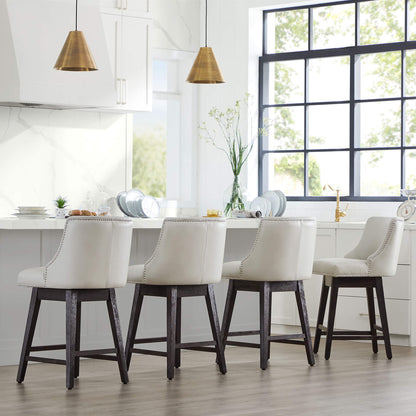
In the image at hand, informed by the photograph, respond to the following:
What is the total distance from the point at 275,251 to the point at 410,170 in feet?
7.54

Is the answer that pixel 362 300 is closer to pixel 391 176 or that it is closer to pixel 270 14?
pixel 391 176

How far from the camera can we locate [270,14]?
762 cm

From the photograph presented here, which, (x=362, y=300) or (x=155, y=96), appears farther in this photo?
(x=155, y=96)

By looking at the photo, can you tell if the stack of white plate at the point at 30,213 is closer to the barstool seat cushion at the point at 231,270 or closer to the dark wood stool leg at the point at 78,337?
the dark wood stool leg at the point at 78,337

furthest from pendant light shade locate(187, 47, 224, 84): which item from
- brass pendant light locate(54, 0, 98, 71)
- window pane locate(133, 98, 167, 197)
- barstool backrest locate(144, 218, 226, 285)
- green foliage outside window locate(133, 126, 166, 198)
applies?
green foliage outside window locate(133, 126, 166, 198)

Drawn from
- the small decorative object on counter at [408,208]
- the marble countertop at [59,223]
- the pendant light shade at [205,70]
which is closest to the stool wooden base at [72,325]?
the marble countertop at [59,223]

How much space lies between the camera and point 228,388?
4.54m

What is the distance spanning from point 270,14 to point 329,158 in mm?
1327

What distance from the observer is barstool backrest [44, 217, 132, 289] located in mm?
4359

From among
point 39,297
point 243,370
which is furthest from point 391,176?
point 39,297

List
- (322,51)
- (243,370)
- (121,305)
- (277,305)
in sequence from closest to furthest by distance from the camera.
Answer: (243,370) < (121,305) < (277,305) < (322,51)

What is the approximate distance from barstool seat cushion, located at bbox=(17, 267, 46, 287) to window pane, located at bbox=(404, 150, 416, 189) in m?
3.43

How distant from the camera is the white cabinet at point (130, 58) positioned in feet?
22.2

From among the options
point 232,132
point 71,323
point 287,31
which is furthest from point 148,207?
point 287,31
